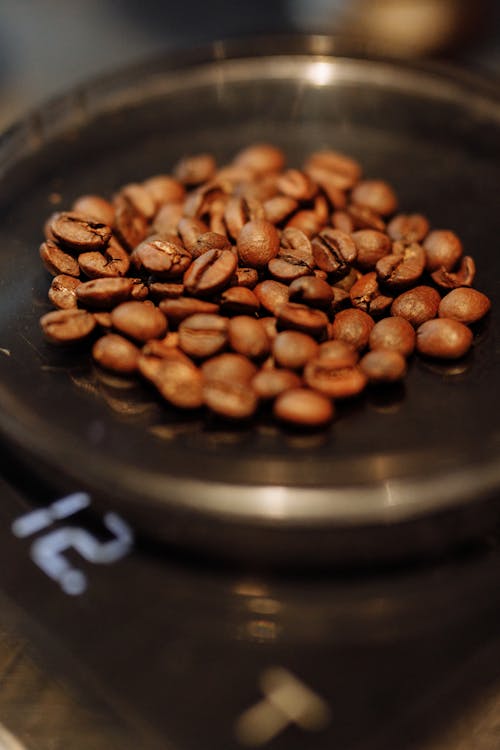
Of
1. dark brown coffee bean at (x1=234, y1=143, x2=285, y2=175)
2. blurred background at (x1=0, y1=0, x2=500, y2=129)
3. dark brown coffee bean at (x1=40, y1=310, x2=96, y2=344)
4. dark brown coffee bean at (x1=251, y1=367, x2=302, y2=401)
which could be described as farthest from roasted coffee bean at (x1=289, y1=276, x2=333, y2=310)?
blurred background at (x1=0, y1=0, x2=500, y2=129)

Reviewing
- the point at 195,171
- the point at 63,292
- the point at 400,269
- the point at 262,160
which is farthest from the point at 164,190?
the point at 400,269

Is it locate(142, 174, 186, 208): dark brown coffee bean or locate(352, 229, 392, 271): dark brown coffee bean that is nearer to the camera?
locate(352, 229, 392, 271): dark brown coffee bean

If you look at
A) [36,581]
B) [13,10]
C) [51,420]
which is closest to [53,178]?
[51,420]

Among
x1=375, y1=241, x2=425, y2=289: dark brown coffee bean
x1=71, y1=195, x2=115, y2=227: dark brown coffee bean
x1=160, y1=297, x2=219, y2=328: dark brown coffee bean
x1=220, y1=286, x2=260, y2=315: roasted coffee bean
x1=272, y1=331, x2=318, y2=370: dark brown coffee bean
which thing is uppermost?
x1=71, y1=195, x2=115, y2=227: dark brown coffee bean

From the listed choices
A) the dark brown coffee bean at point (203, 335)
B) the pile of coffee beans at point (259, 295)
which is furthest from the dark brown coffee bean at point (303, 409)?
the dark brown coffee bean at point (203, 335)

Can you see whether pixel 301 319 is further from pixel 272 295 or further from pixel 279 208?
pixel 279 208

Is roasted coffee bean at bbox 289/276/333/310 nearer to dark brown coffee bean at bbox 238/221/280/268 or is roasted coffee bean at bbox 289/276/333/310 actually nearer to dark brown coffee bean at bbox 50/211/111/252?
dark brown coffee bean at bbox 238/221/280/268

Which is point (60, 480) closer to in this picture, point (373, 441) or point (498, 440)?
point (373, 441)
